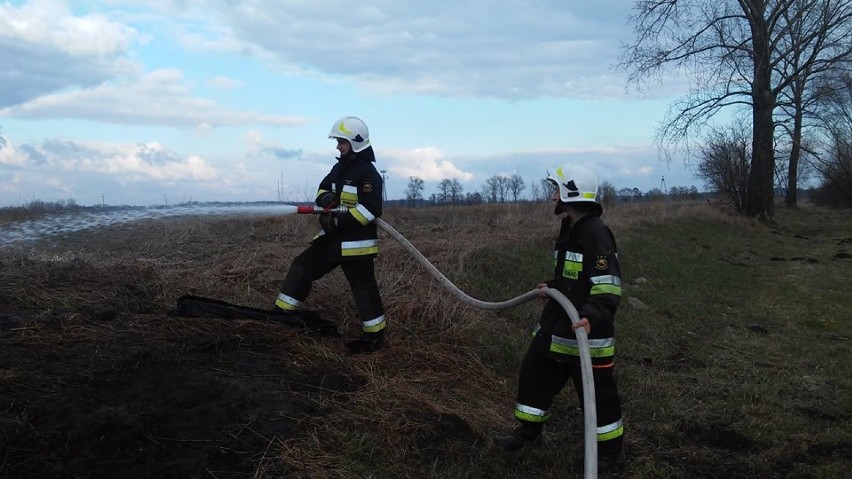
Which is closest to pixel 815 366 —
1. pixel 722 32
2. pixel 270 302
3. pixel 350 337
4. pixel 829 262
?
pixel 350 337

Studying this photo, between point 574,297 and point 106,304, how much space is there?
3996 millimetres

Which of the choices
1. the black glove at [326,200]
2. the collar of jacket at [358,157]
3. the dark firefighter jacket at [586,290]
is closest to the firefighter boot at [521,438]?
the dark firefighter jacket at [586,290]

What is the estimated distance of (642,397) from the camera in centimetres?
576

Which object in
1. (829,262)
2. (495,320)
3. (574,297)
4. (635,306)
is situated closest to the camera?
(574,297)

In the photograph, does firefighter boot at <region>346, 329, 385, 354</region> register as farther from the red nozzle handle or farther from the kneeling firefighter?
the red nozzle handle

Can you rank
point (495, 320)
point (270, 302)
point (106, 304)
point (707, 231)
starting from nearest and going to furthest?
point (106, 304)
point (270, 302)
point (495, 320)
point (707, 231)

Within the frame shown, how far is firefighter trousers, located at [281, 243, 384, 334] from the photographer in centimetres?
567

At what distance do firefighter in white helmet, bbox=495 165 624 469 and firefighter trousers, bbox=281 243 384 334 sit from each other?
1.69m

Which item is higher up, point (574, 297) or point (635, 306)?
point (574, 297)

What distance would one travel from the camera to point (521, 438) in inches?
174

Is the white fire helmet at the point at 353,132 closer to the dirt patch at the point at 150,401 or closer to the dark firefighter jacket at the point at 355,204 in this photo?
the dark firefighter jacket at the point at 355,204

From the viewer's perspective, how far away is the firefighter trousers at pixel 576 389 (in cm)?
417

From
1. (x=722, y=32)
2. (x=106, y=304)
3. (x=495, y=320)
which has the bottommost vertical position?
(x=495, y=320)

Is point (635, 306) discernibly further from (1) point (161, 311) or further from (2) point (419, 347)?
(1) point (161, 311)
